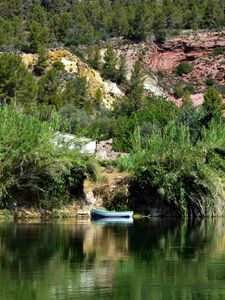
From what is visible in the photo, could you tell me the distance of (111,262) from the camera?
26.5 meters

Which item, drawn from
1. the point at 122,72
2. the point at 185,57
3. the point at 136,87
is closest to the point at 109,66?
the point at 122,72

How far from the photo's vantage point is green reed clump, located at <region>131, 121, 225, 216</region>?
48.3 meters

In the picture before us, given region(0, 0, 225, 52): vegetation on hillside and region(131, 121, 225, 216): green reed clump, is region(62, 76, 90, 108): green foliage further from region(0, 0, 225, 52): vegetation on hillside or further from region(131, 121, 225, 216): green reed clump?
region(131, 121, 225, 216): green reed clump

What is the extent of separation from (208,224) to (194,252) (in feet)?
48.4

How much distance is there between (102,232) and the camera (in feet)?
125

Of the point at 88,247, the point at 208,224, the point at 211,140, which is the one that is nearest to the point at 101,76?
the point at 211,140

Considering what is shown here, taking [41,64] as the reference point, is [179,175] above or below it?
below

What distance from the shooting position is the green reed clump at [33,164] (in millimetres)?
44688

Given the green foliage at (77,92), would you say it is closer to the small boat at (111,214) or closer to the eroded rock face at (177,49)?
the eroded rock face at (177,49)

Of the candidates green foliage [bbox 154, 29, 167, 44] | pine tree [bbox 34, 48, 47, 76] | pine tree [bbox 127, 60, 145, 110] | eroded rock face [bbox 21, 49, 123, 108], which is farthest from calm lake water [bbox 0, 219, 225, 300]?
green foliage [bbox 154, 29, 167, 44]

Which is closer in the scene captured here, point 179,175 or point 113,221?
point 113,221

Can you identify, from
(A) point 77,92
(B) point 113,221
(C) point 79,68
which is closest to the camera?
(B) point 113,221

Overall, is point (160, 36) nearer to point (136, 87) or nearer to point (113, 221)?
point (136, 87)

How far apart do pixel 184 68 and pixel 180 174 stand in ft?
269
